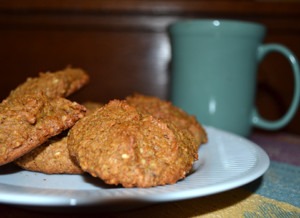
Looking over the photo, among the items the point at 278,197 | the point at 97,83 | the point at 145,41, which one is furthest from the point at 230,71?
the point at 97,83

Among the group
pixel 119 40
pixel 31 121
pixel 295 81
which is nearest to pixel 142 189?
pixel 31 121

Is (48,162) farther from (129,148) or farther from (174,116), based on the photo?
(174,116)

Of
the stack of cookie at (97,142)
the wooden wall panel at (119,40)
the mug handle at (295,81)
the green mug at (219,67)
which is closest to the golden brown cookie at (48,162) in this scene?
the stack of cookie at (97,142)

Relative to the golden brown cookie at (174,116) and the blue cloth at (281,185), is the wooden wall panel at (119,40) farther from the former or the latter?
the blue cloth at (281,185)

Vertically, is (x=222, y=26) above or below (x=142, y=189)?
above

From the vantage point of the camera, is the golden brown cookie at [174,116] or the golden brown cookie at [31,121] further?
the golden brown cookie at [174,116]

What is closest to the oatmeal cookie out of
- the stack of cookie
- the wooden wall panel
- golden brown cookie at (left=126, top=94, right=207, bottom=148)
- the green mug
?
the stack of cookie
